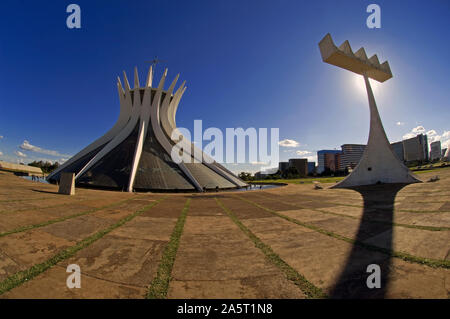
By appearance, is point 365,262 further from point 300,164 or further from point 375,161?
point 300,164

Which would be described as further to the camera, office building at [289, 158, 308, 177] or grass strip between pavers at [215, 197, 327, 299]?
office building at [289, 158, 308, 177]

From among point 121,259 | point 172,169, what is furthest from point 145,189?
point 121,259

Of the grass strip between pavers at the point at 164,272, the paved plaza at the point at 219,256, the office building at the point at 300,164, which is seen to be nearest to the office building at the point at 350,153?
the office building at the point at 300,164

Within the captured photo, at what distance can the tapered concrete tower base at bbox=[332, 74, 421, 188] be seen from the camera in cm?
1506

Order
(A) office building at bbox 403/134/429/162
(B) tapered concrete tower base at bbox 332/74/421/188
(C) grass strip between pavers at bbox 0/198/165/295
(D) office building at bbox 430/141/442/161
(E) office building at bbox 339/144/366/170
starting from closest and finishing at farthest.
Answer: (C) grass strip between pavers at bbox 0/198/165/295 < (B) tapered concrete tower base at bbox 332/74/421/188 < (D) office building at bbox 430/141/442/161 < (A) office building at bbox 403/134/429/162 < (E) office building at bbox 339/144/366/170

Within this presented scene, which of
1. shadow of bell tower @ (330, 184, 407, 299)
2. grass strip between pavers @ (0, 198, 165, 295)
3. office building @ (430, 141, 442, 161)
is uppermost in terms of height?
office building @ (430, 141, 442, 161)

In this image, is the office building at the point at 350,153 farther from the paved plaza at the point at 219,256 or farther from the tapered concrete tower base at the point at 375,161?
the paved plaza at the point at 219,256

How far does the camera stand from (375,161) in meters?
15.7

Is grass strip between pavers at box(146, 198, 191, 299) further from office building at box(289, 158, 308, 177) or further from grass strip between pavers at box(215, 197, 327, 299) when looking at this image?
office building at box(289, 158, 308, 177)

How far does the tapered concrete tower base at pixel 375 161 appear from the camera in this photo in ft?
49.4

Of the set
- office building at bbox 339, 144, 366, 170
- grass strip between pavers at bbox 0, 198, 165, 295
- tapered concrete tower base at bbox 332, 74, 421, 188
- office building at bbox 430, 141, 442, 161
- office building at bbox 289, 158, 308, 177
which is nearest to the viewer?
grass strip between pavers at bbox 0, 198, 165, 295

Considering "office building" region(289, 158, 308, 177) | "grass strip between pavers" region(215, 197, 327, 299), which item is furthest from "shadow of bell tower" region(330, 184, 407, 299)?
"office building" region(289, 158, 308, 177)

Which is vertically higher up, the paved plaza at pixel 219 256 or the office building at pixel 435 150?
the office building at pixel 435 150

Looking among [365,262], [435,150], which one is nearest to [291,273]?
[365,262]
